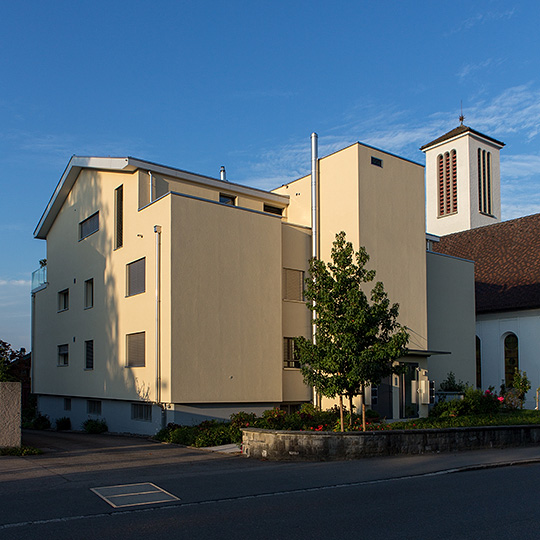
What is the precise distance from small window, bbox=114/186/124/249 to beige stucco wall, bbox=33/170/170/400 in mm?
292

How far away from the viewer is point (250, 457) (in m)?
14.7

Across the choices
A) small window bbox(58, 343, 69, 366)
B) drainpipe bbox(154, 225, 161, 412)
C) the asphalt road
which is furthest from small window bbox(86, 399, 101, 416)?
the asphalt road

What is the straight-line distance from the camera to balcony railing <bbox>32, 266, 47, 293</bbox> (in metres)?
32.4

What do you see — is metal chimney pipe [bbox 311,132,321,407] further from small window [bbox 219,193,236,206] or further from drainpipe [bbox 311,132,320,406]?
small window [bbox 219,193,236,206]

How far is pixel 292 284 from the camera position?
2339 centimetres

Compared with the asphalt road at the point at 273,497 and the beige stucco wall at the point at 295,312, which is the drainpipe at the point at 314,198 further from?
the asphalt road at the point at 273,497

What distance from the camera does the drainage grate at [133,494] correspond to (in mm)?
9297

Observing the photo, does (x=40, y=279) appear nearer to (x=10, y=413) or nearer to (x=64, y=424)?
(x=64, y=424)

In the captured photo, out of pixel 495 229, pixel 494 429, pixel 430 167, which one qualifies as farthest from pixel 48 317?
pixel 430 167

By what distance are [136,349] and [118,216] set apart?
557 cm

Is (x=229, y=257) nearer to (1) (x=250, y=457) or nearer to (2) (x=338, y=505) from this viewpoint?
(1) (x=250, y=457)

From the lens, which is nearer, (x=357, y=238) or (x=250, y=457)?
(x=250, y=457)

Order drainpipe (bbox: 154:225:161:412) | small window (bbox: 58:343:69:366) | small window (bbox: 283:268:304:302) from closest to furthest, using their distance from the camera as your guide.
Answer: drainpipe (bbox: 154:225:161:412)
small window (bbox: 283:268:304:302)
small window (bbox: 58:343:69:366)

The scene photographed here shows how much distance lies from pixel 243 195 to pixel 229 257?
5045mm
